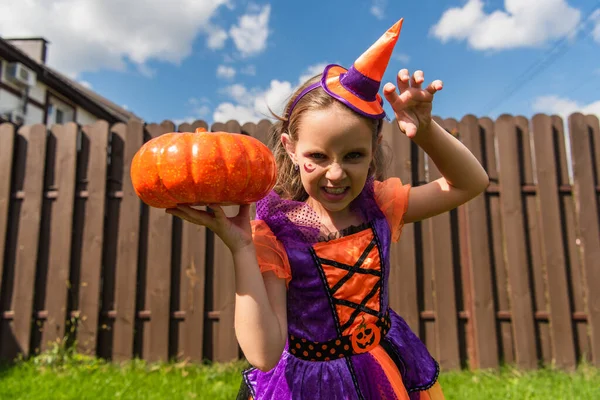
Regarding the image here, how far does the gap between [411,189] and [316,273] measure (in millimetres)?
529

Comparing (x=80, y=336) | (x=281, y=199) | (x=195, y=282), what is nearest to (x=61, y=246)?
(x=80, y=336)

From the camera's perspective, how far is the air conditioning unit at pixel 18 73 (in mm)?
20453

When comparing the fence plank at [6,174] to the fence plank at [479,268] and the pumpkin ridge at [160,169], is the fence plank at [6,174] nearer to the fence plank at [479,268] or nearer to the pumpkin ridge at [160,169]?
the pumpkin ridge at [160,169]

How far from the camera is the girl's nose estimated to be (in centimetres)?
137

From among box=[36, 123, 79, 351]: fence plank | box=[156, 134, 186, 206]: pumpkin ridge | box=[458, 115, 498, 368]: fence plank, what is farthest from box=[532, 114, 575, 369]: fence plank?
box=[36, 123, 79, 351]: fence plank

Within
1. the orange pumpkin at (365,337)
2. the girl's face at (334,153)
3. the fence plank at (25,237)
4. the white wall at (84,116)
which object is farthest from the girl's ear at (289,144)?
the white wall at (84,116)

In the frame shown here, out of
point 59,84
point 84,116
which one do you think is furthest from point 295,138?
point 84,116

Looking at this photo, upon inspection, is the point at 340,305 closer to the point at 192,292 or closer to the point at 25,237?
the point at 192,292

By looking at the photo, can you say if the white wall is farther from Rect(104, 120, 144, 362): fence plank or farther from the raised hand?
the raised hand

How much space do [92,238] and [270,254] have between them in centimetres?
370

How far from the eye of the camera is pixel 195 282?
4398 mm

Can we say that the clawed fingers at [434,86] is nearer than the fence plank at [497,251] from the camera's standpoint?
Yes

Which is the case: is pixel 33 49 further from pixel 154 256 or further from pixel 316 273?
pixel 316 273

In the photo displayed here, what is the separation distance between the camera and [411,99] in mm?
1370
